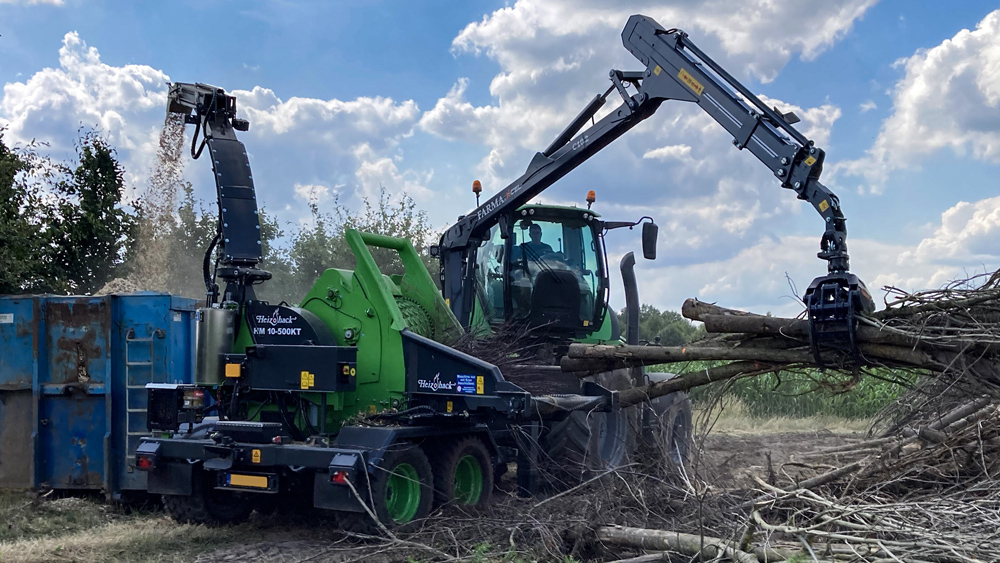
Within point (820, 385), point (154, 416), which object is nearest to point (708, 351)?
point (820, 385)

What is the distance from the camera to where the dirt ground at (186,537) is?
6625mm

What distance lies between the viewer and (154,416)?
7980 millimetres

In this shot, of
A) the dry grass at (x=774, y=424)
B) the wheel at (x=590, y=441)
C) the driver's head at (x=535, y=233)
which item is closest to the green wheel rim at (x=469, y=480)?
the wheel at (x=590, y=441)

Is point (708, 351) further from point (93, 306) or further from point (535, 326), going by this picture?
point (93, 306)

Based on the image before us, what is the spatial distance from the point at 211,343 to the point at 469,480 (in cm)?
249

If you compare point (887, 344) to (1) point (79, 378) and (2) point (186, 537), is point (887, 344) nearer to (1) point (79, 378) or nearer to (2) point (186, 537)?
(2) point (186, 537)

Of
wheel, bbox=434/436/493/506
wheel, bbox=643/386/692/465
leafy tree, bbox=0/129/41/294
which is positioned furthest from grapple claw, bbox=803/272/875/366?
leafy tree, bbox=0/129/41/294

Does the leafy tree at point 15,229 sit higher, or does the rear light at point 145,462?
the leafy tree at point 15,229

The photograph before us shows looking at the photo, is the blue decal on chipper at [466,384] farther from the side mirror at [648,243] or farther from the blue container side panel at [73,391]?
the blue container side panel at [73,391]

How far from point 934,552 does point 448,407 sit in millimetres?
3749

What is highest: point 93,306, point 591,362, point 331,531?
point 93,306

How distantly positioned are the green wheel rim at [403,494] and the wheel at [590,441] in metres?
1.47

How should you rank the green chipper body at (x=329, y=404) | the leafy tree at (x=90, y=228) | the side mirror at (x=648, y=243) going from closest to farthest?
the green chipper body at (x=329, y=404) → the side mirror at (x=648, y=243) → the leafy tree at (x=90, y=228)

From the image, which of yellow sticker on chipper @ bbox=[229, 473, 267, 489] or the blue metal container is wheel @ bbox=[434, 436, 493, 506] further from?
the blue metal container
